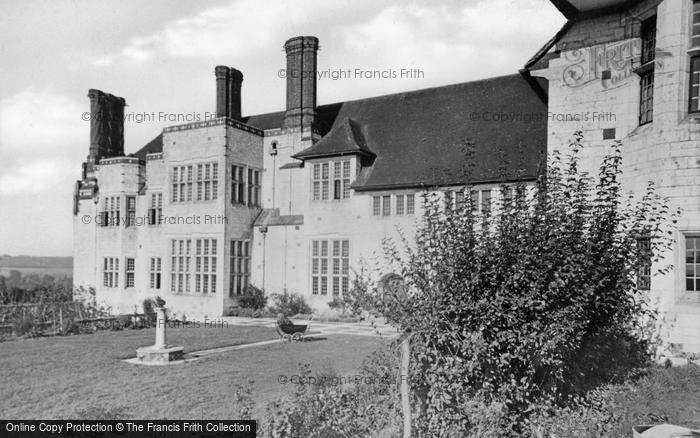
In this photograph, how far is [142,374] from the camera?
10.6 metres

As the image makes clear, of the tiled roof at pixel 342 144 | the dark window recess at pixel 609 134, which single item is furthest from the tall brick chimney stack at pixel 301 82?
the dark window recess at pixel 609 134

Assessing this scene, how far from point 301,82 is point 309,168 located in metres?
4.57

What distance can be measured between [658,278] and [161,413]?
417 inches

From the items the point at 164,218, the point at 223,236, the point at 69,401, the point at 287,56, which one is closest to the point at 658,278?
the point at 69,401

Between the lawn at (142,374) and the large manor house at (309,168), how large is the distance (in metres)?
6.17

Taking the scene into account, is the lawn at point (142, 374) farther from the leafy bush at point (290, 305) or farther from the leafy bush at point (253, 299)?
the leafy bush at point (253, 299)

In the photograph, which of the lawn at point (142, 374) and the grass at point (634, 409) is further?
the lawn at point (142, 374)

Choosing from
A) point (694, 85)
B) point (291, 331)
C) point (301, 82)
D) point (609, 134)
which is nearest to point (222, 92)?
point (301, 82)

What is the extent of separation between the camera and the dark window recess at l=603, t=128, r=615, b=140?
13.9 m

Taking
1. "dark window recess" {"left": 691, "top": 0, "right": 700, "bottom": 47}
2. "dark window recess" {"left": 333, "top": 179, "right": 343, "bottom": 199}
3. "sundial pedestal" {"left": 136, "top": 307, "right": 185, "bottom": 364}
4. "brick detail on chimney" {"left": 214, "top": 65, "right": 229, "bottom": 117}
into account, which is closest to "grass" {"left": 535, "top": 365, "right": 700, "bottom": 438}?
"dark window recess" {"left": 691, "top": 0, "right": 700, "bottom": 47}

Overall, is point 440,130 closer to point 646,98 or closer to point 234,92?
point 646,98

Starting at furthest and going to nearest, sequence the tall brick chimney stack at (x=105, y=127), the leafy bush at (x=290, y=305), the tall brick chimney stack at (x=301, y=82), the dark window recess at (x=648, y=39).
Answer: the tall brick chimney stack at (x=105, y=127) < the tall brick chimney stack at (x=301, y=82) < the leafy bush at (x=290, y=305) < the dark window recess at (x=648, y=39)

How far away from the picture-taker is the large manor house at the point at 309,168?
14.6 m

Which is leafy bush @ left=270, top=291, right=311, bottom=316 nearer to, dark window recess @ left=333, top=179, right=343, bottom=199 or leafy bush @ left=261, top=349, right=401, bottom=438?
dark window recess @ left=333, top=179, right=343, bottom=199
